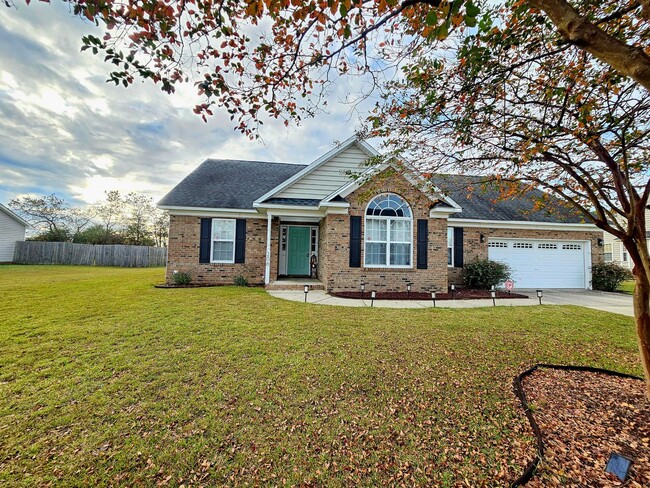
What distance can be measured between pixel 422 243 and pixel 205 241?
28.8 feet

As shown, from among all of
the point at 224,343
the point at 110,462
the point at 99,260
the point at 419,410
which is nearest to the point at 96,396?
the point at 110,462

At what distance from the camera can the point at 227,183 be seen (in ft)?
42.2

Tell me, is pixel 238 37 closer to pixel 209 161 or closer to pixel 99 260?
pixel 209 161

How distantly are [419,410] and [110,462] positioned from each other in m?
2.77

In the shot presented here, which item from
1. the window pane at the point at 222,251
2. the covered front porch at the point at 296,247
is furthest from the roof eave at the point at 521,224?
the window pane at the point at 222,251

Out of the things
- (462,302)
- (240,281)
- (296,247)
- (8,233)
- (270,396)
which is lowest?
(270,396)

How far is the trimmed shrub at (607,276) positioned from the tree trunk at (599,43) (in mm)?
14795

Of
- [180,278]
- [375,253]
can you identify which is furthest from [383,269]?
[180,278]

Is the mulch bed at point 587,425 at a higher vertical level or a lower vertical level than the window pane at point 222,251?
lower

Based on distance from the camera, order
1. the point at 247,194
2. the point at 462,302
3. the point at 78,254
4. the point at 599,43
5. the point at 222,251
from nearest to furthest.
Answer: the point at 599,43 < the point at 462,302 < the point at 222,251 < the point at 247,194 < the point at 78,254

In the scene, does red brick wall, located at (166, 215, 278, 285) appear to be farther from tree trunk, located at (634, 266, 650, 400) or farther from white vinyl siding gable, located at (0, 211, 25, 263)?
white vinyl siding gable, located at (0, 211, 25, 263)

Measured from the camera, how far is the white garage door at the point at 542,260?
11938mm

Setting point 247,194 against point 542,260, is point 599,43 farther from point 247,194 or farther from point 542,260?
point 542,260

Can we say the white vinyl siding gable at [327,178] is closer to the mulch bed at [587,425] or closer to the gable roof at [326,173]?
the gable roof at [326,173]
